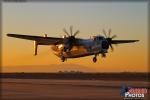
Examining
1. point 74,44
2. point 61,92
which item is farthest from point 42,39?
point 61,92

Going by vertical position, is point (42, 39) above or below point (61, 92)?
above

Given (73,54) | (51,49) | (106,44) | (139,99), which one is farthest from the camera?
(51,49)

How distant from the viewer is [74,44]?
90375 mm

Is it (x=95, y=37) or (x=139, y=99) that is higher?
(x=95, y=37)

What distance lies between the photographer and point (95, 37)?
8375 centimetres

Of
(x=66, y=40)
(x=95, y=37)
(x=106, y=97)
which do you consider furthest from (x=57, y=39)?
(x=106, y=97)

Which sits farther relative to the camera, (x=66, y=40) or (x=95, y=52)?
(x=66, y=40)

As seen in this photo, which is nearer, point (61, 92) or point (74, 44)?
point (61, 92)

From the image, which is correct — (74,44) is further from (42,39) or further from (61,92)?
(61,92)

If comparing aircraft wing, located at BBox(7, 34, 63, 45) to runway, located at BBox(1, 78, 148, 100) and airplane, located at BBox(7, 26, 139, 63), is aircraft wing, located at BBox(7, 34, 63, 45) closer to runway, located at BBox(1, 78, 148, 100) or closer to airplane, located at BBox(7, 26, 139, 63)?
airplane, located at BBox(7, 26, 139, 63)

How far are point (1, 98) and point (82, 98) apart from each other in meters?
7.02

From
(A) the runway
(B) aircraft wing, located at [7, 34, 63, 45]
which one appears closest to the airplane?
(B) aircraft wing, located at [7, 34, 63, 45]

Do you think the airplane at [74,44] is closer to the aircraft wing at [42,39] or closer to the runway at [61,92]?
the aircraft wing at [42,39]

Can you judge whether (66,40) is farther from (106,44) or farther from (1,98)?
(1,98)
